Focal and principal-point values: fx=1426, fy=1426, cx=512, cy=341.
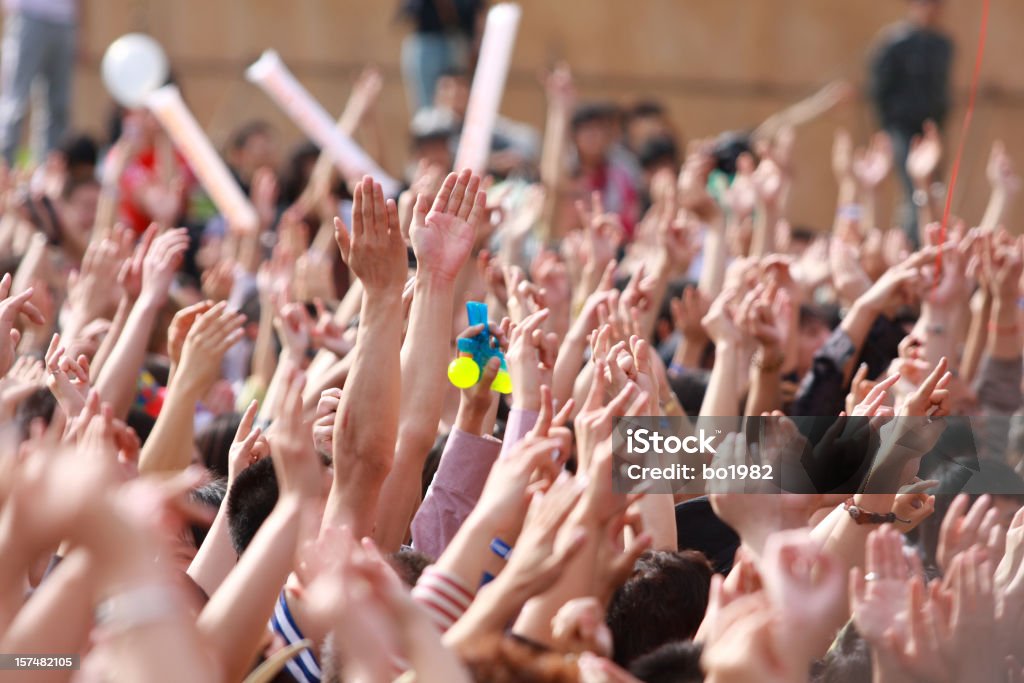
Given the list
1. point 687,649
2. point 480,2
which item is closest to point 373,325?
point 687,649

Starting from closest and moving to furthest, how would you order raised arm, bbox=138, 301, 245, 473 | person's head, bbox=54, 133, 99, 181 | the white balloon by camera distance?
raised arm, bbox=138, 301, 245, 473
person's head, bbox=54, 133, 99, 181
the white balloon

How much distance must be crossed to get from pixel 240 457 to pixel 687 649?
105cm

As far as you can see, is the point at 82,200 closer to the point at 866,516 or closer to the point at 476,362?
the point at 476,362

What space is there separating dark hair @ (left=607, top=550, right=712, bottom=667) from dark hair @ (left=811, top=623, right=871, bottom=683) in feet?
0.78

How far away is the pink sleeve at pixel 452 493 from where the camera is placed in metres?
2.72

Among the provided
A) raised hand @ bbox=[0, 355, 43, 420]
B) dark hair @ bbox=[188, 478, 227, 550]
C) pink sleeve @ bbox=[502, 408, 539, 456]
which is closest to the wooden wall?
raised hand @ bbox=[0, 355, 43, 420]

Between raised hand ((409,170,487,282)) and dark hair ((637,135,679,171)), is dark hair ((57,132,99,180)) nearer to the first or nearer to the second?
dark hair ((637,135,679,171))

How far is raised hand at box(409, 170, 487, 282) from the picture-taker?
9.23ft

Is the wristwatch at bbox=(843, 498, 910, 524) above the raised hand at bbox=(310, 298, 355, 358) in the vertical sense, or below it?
below

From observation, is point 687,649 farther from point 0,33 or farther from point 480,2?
point 0,33

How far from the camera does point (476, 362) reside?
2.92m

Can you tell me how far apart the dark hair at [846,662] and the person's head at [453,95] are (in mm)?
6080

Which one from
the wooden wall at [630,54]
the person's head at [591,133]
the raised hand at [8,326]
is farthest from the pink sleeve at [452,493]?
the wooden wall at [630,54]

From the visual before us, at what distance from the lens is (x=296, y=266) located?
523cm
